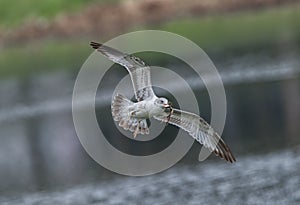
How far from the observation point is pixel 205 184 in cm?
2055

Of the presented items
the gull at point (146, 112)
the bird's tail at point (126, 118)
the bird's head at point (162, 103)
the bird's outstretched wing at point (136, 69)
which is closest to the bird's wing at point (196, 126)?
the gull at point (146, 112)

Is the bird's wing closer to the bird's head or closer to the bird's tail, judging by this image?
the bird's head

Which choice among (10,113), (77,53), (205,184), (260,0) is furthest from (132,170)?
(260,0)

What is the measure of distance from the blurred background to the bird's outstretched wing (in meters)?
5.41

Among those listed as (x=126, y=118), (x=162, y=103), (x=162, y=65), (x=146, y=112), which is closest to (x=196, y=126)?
(x=162, y=103)

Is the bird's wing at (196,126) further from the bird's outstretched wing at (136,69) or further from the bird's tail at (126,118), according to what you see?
the bird's outstretched wing at (136,69)

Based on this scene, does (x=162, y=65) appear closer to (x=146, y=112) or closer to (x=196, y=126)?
(x=196, y=126)

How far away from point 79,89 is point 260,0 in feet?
62.5

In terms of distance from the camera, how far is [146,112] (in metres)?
13.2

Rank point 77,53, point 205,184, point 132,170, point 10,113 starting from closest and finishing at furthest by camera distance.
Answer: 1. point 205,184
2. point 132,170
3. point 10,113
4. point 77,53

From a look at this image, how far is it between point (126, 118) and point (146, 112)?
0.99ft

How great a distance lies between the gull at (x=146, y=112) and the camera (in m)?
13.1

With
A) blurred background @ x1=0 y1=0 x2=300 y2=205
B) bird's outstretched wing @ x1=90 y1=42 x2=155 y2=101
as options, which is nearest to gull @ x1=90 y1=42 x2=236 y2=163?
bird's outstretched wing @ x1=90 y1=42 x2=155 y2=101

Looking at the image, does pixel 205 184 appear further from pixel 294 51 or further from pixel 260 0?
pixel 260 0
